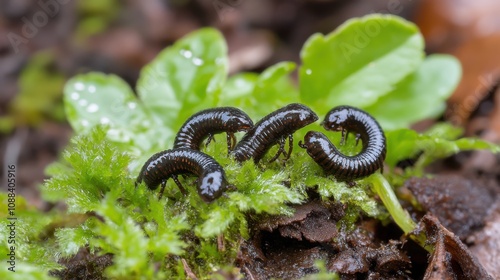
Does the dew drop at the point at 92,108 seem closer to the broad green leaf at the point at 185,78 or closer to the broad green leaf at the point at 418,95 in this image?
the broad green leaf at the point at 185,78

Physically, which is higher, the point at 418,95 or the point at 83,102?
the point at 83,102

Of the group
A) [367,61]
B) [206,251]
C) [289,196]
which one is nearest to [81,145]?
[206,251]

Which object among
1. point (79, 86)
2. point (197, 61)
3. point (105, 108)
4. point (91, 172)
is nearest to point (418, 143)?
point (197, 61)

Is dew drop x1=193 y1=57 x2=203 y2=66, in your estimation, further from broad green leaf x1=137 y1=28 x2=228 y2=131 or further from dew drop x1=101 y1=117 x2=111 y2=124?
dew drop x1=101 y1=117 x2=111 y2=124

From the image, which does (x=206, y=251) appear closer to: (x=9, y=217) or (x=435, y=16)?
(x=9, y=217)

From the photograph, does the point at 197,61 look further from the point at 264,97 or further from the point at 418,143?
the point at 418,143

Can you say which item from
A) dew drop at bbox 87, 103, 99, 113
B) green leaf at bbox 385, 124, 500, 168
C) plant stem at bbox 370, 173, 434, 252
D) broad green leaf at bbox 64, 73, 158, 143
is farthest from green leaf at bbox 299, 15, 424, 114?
dew drop at bbox 87, 103, 99, 113
